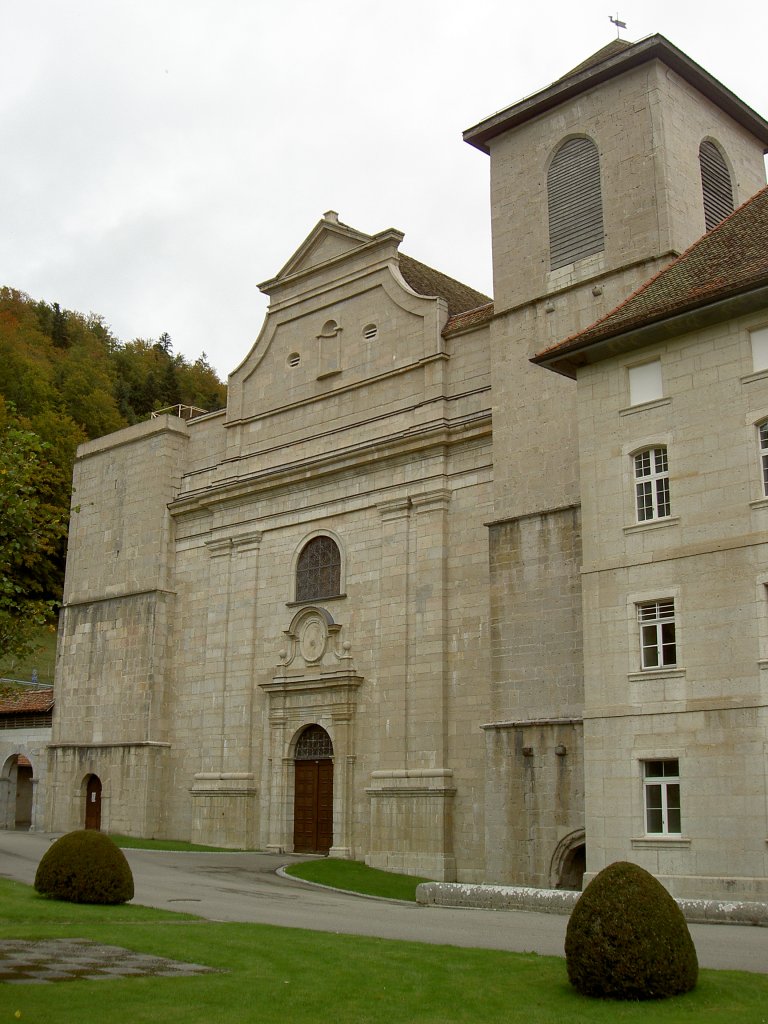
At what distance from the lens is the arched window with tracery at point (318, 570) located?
120 ft

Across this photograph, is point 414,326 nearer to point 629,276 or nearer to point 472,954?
point 629,276

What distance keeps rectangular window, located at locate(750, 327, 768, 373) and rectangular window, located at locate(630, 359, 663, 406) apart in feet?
6.97

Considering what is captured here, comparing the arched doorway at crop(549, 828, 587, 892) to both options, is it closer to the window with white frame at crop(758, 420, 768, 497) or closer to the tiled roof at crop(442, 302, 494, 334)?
the window with white frame at crop(758, 420, 768, 497)

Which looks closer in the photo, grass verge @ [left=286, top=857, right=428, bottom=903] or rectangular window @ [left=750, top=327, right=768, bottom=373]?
rectangular window @ [left=750, top=327, right=768, bottom=373]

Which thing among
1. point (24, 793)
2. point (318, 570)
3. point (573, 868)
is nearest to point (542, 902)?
point (573, 868)

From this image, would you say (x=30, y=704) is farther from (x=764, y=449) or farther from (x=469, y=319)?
(x=764, y=449)

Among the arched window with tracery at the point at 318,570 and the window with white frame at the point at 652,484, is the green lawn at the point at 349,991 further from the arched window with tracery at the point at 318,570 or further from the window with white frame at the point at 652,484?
the arched window with tracery at the point at 318,570

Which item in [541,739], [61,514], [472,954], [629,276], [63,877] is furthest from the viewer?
[629,276]

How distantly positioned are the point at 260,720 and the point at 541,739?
490 inches

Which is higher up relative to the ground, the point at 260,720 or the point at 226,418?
the point at 226,418

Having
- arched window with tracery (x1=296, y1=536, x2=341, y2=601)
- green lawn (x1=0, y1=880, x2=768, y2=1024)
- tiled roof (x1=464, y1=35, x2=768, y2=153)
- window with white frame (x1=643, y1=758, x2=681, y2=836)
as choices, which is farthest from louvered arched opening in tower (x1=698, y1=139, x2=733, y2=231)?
green lawn (x1=0, y1=880, x2=768, y2=1024)

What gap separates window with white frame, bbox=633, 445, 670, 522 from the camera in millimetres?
24109

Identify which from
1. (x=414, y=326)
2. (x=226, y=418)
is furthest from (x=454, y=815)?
(x=226, y=418)

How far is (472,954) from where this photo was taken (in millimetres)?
14727
